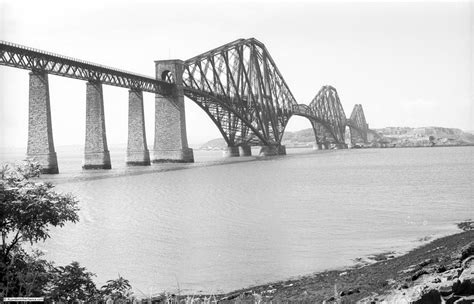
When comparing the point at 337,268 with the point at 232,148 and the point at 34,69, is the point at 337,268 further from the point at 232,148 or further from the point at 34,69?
the point at 232,148

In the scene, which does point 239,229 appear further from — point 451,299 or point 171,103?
point 171,103

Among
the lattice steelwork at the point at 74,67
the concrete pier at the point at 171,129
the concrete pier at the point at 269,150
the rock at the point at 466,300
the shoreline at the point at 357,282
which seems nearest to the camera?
the rock at the point at 466,300

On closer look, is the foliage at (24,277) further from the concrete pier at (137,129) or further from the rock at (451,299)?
the concrete pier at (137,129)

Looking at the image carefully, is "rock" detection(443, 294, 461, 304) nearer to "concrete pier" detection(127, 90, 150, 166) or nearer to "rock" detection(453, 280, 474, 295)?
"rock" detection(453, 280, 474, 295)

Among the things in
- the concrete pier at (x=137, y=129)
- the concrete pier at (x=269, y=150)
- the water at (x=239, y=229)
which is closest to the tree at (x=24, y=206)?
the water at (x=239, y=229)

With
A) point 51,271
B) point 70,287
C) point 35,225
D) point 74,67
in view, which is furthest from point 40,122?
point 70,287

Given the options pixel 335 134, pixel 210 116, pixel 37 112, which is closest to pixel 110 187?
pixel 37 112

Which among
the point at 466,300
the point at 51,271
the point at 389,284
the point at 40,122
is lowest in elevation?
the point at 389,284
